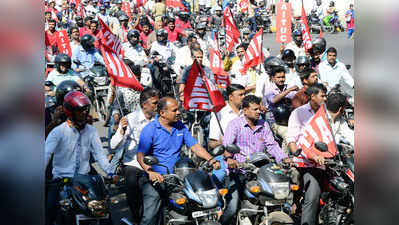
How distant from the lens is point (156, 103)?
19.2 ft

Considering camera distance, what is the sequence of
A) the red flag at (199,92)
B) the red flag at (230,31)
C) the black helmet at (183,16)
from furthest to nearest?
the black helmet at (183,16)
the red flag at (230,31)
the red flag at (199,92)

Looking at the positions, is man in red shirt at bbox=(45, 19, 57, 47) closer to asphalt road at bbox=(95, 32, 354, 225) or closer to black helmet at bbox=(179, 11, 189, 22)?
asphalt road at bbox=(95, 32, 354, 225)

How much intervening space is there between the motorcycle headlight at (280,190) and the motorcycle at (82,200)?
1471mm

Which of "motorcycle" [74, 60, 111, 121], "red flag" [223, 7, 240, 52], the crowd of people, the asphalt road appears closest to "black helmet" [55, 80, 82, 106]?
the crowd of people

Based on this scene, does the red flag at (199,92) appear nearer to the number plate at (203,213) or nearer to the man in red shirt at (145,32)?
the number plate at (203,213)

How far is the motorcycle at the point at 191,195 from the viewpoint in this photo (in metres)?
4.60

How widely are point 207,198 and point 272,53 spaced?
17.0 m

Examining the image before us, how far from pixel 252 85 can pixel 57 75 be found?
330cm

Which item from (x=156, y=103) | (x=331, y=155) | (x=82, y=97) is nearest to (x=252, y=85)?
(x=156, y=103)

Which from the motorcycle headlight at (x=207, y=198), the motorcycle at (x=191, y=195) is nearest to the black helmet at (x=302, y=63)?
the motorcycle at (x=191, y=195)

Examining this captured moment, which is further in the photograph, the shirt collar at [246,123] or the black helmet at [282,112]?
the black helmet at [282,112]

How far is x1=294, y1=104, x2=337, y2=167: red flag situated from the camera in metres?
4.92

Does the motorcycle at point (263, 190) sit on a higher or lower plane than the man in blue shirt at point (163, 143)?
lower

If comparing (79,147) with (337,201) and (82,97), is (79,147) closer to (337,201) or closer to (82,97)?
(82,97)
